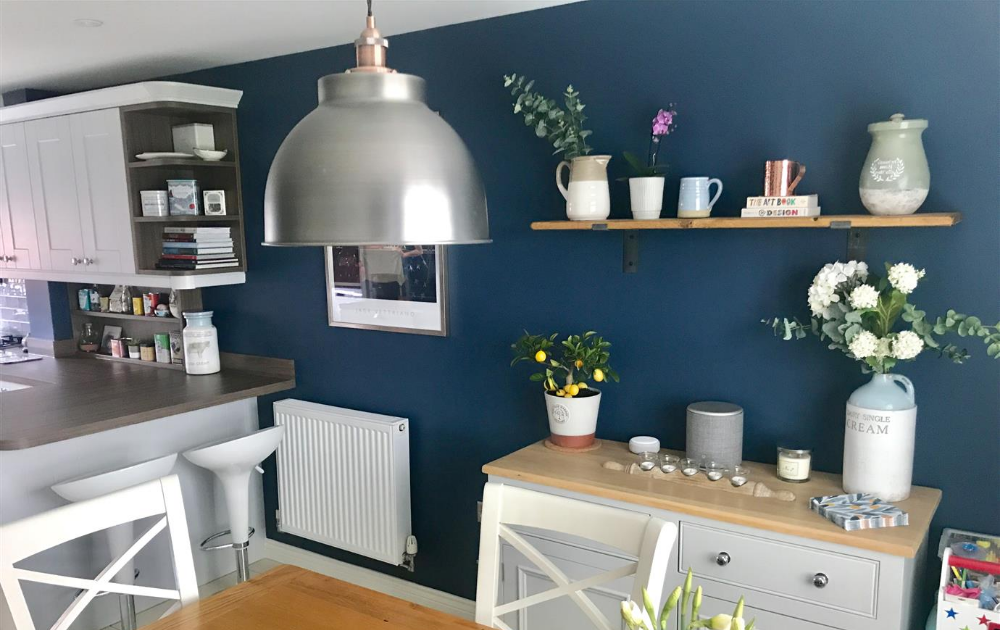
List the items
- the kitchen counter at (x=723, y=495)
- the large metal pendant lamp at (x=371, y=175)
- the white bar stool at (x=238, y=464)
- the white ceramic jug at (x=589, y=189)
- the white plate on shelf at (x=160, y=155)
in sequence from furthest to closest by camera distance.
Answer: the white plate on shelf at (x=160, y=155), the white bar stool at (x=238, y=464), the white ceramic jug at (x=589, y=189), the kitchen counter at (x=723, y=495), the large metal pendant lamp at (x=371, y=175)

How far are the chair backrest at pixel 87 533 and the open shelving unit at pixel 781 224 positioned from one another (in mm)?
1316

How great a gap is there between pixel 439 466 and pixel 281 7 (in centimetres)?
178

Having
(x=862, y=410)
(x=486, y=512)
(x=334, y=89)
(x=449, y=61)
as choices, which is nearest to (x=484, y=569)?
(x=486, y=512)

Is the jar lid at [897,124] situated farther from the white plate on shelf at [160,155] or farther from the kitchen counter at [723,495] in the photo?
the white plate on shelf at [160,155]

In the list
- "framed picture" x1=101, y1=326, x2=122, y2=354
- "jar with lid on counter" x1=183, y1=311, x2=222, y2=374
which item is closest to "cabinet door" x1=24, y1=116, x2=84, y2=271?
"framed picture" x1=101, y1=326, x2=122, y2=354

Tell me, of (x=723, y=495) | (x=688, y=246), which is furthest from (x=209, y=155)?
(x=723, y=495)

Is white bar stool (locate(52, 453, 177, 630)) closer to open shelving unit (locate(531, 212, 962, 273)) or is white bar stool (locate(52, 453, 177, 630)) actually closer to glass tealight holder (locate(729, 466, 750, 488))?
open shelving unit (locate(531, 212, 962, 273))

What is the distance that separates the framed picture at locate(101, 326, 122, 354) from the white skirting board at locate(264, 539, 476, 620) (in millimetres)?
1431

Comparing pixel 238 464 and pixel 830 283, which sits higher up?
pixel 830 283

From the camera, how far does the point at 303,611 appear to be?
167 cm

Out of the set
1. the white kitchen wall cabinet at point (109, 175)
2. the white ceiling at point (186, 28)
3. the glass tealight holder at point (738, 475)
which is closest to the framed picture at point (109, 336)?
the white kitchen wall cabinet at point (109, 175)

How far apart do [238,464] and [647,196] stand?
1.88 meters

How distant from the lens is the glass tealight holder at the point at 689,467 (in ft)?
7.34

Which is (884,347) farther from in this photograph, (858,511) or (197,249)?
(197,249)
